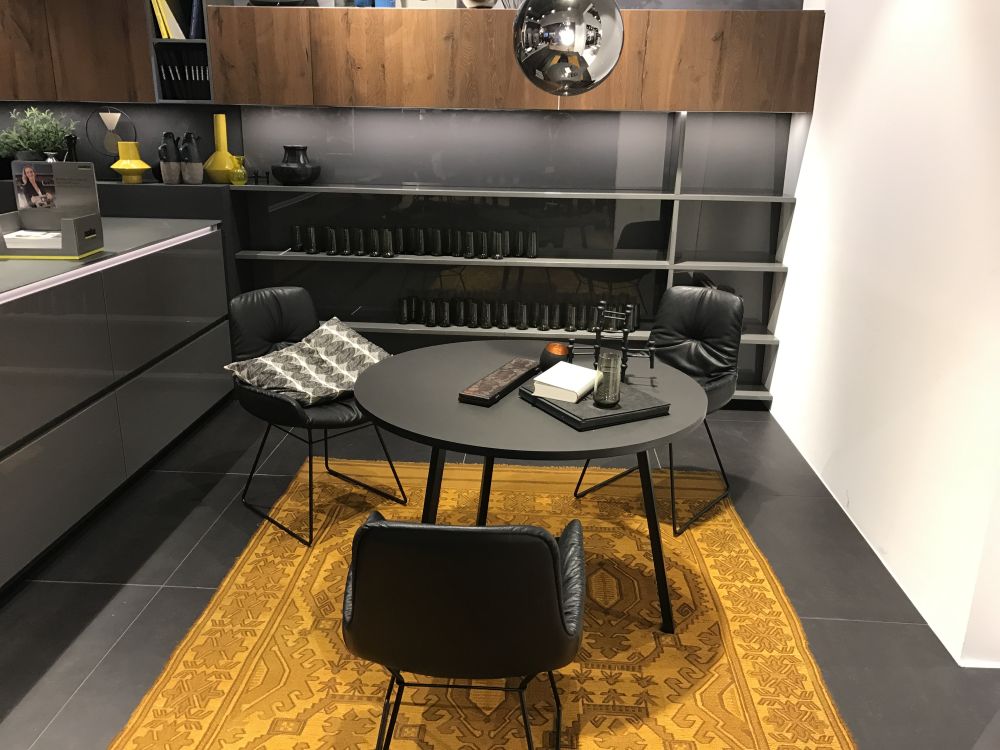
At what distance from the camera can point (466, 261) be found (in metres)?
4.96

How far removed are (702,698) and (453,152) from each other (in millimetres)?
3716

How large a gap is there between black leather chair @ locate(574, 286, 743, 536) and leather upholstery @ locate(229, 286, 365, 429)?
125 centimetres

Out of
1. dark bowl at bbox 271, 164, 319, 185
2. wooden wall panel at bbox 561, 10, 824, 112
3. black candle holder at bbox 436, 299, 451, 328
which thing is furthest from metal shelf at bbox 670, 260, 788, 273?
dark bowl at bbox 271, 164, 319, 185

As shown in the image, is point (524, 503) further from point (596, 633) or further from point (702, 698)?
point (702, 698)

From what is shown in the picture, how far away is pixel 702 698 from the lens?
100 inches

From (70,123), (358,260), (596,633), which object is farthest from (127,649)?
(70,123)

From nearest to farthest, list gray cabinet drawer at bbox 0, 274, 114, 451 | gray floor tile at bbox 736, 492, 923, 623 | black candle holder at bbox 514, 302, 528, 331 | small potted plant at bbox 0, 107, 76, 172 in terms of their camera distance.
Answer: gray cabinet drawer at bbox 0, 274, 114, 451 < gray floor tile at bbox 736, 492, 923, 623 < small potted plant at bbox 0, 107, 76, 172 < black candle holder at bbox 514, 302, 528, 331

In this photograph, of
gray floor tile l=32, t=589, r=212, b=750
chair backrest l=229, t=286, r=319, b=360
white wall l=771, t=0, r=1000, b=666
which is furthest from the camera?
chair backrest l=229, t=286, r=319, b=360

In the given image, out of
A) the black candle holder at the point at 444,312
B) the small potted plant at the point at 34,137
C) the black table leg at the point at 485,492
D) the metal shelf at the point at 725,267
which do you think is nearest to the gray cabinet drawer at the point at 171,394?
the black candle holder at the point at 444,312

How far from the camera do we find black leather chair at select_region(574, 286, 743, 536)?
382cm

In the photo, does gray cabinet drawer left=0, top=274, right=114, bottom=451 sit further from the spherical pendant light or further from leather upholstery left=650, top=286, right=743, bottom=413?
leather upholstery left=650, top=286, right=743, bottom=413

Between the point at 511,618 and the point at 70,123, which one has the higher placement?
the point at 70,123

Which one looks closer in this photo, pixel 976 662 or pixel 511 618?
pixel 511 618

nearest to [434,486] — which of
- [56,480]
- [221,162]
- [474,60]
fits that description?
[56,480]
